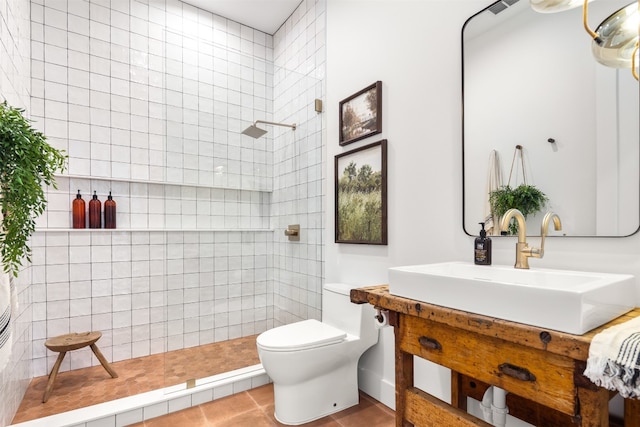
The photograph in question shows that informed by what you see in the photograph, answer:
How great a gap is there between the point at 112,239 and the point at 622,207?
9.90ft

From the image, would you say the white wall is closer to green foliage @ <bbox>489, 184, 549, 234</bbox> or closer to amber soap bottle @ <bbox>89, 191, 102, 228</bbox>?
green foliage @ <bbox>489, 184, 549, 234</bbox>

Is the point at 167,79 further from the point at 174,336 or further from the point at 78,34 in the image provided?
the point at 174,336

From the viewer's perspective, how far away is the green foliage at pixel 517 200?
4.45 ft

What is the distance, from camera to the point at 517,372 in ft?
3.02

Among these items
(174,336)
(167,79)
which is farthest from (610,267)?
(167,79)

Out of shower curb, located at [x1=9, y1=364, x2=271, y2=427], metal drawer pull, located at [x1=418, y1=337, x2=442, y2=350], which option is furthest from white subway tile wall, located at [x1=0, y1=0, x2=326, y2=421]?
metal drawer pull, located at [x1=418, y1=337, x2=442, y2=350]

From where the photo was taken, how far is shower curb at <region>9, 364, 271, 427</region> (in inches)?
68.7

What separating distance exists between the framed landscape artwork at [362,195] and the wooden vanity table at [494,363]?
708 mm

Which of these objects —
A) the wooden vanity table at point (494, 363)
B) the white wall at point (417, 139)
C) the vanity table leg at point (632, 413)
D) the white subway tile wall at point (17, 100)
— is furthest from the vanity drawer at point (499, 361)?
the white subway tile wall at point (17, 100)

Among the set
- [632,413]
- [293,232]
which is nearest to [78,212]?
[293,232]

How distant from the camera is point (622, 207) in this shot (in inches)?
44.3

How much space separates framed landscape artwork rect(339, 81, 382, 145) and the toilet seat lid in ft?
3.92

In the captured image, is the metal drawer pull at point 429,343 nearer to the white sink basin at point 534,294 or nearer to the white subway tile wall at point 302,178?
the white sink basin at point 534,294

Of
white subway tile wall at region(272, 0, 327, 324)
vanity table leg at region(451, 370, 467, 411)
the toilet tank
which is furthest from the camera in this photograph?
white subway tile wall at region(272, 0, 327, 324)
